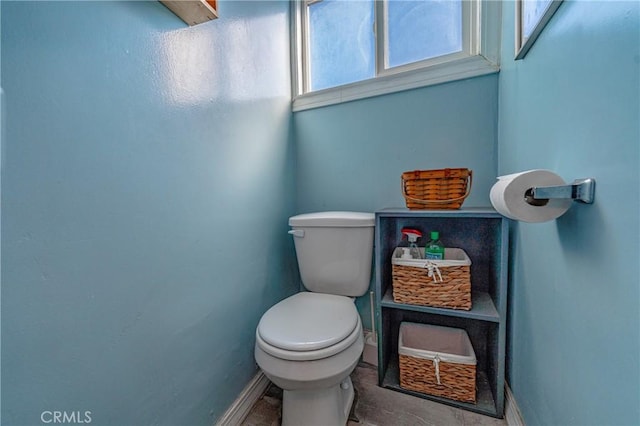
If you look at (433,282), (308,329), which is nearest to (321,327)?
(308,329)

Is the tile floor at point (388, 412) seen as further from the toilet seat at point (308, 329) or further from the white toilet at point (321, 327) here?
the toilet seat at point (308, 329)

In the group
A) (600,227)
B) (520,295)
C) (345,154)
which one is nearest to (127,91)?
(345,154)

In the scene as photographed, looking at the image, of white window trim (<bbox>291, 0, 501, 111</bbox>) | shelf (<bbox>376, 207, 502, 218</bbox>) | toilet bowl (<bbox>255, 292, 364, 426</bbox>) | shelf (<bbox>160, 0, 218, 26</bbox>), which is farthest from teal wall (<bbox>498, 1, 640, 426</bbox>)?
shelf (<bbox>160, 0, 218, 26</bbox>)

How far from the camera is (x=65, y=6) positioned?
1.76 ft

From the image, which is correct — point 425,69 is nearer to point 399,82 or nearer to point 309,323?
point 399,82

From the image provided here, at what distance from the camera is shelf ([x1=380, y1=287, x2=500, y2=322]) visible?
3.21ft

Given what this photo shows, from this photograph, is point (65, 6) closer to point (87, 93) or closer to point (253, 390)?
point (87, 93)

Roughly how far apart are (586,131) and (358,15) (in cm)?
133

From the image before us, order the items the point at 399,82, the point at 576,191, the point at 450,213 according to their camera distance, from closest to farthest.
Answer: the point at 576,191
the point at 450,213
the point at 399,82

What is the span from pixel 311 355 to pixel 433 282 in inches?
22.5

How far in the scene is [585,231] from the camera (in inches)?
19.9

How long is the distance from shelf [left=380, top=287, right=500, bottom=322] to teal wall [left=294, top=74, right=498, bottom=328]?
0.30 m

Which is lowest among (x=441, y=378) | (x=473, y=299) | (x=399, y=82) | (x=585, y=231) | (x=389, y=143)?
(x=441, y=378)

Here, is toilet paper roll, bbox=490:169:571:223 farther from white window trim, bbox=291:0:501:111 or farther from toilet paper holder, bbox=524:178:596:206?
white window trim, bbox=291:0:501:111
